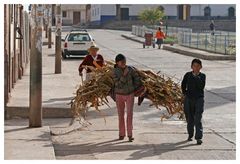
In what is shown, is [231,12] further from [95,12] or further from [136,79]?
[136,79]

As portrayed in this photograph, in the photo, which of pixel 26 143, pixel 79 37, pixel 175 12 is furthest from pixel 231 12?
pixel 26 143

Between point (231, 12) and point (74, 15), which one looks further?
point (74, 15)

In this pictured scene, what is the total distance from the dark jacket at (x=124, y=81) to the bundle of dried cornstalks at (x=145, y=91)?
1.17ft

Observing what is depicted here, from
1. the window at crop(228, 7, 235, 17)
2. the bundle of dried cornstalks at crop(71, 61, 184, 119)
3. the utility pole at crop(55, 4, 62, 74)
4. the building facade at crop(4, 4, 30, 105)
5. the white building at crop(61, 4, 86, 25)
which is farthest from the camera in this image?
the white building at crop(61, 4, 86, 25)

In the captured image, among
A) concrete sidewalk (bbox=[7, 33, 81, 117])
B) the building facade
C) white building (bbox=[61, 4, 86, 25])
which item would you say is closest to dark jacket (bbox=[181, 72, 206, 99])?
concrete sidewalk (bbox=[7, 33, 81, 117])

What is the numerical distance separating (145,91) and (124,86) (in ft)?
1.81

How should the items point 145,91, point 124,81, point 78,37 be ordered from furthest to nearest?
point 78,37 → point 145,91 → point 124,81

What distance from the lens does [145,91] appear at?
10336 mm

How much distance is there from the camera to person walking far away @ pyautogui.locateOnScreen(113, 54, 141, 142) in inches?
389

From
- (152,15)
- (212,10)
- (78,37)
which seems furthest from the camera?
(212,10)

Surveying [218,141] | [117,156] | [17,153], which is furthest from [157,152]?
[17,153]

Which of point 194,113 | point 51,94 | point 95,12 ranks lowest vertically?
point 51,94

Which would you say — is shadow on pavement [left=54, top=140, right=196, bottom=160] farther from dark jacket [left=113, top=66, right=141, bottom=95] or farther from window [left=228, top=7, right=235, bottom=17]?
window [left=228, top=7, right=235, bottom=17]

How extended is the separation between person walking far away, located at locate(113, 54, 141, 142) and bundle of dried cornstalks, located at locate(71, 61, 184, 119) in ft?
1.21
